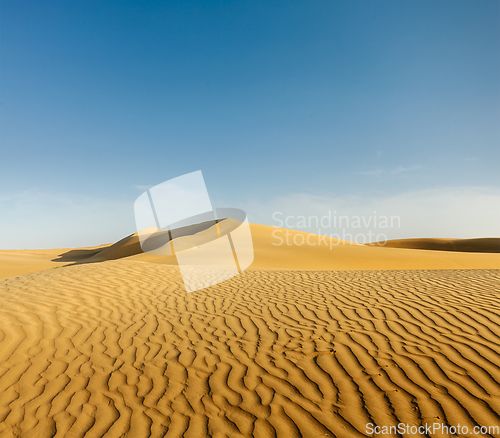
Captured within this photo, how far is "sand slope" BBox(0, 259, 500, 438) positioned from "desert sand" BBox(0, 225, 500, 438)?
2cm

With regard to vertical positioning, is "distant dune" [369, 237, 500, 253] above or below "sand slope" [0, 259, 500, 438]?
below

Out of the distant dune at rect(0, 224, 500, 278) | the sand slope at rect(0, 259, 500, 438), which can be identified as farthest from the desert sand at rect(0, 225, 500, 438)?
the distant dune at rect(0, 224, 500, 278)

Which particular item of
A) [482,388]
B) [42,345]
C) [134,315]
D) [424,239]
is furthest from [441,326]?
[424,239]

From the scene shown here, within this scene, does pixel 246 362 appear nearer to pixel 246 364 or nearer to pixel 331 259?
pixel 246 364

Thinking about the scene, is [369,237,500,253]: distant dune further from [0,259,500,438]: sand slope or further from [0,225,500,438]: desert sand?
[0,259,500,438]: sand slope

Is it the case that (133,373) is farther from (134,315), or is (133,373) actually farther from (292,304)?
(292,304)

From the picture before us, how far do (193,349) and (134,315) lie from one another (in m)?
2.23

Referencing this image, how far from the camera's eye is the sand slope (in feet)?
9.05

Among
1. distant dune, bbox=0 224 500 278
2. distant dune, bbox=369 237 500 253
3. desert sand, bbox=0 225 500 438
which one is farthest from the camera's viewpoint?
distant dune, bbox=369 237 500 253

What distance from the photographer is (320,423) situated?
2652mm

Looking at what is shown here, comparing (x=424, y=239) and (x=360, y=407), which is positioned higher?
(x=360, y=407)

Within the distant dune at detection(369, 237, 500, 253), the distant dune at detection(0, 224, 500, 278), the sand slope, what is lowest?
the distant dune at detection(369, 237, 500, 253)

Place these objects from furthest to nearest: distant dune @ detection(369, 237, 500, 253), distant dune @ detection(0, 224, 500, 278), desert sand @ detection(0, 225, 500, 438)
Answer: distant dune @ detection(369, 237, 500, 253)
distant dune @ detection(0, 224, 500, 278)
desert sand @ detection(0, 225, 500, 438)

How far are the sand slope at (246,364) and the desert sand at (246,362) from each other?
0.7 inches
